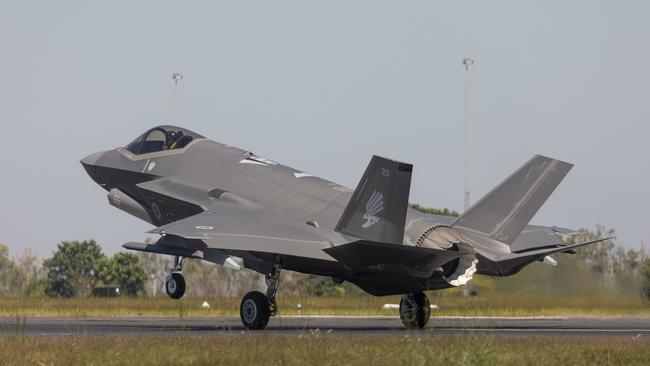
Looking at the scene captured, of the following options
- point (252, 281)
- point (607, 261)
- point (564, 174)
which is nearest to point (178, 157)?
point (564, 174)

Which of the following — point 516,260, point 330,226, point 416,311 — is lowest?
point 416,311

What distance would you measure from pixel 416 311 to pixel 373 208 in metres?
3.69

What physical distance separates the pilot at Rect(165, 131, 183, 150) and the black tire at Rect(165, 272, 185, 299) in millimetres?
3886

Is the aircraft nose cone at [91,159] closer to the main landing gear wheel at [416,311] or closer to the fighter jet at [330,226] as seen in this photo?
the fighter jet at [330,226]

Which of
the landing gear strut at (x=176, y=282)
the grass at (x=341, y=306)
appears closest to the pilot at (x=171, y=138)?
the landing gear strut at (x=176, y=282)

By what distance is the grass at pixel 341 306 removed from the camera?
26391 mm

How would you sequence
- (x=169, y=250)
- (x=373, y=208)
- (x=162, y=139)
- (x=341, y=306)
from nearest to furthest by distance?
(x=373, y=208) → (x=169, y=250) → (x=162, y=139) → (x=341, y=306)

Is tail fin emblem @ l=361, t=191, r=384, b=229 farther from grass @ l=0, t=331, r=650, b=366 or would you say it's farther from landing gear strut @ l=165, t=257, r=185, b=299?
landing gear strut @ l=165, t=257, r=185, b=299

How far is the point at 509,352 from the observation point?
558 inches

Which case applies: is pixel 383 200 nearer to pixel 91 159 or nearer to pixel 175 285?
pixel 175 285

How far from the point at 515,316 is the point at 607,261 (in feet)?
10.1

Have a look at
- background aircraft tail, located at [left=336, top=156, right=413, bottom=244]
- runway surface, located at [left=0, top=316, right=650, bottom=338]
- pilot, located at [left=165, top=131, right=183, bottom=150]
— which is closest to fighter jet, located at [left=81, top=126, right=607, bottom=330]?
background aircraft tail, located at [left=336, top=156, right=413, bottom=244]

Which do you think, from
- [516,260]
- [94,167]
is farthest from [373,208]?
[94,167]

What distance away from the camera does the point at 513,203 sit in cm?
2227
